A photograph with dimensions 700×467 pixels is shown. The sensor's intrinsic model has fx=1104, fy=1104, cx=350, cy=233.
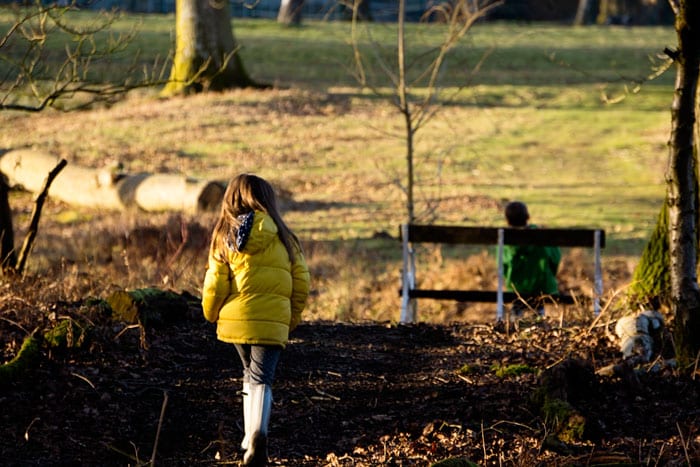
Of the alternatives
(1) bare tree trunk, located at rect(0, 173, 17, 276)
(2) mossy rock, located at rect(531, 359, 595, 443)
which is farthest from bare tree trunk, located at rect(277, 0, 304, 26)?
(2) mossy rock, located at rect(531, 359, 595, 443)

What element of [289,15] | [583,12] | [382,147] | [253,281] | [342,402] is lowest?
[342,402]

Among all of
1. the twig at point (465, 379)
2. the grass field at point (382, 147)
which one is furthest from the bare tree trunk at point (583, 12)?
the twig at point (465, 379)

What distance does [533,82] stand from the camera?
108 feet

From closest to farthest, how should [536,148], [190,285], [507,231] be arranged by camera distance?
[507,231] → [190,285] → [536,148]

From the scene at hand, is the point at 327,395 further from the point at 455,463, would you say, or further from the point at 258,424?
the point at 455,463

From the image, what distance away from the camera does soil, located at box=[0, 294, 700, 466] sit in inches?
229

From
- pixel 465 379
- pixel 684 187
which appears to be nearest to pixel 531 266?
pixel 465 379

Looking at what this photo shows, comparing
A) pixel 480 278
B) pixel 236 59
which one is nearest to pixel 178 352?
pixel 480 278

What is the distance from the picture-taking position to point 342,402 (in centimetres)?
682

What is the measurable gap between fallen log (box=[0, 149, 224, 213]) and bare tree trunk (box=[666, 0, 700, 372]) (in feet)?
33.0

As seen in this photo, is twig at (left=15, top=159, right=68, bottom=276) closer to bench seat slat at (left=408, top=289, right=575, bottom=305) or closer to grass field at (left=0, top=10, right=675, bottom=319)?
bench seat slat at (left=408, top=289, right=575, bottom=305)

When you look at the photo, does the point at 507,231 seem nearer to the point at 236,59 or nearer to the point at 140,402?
the point at 140,402

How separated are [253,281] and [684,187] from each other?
2.72 metres

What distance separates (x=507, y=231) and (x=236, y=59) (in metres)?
Answer: 19.8
